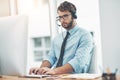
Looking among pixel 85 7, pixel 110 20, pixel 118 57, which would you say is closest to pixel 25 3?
pixel 85 7

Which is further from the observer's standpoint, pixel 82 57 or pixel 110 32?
pixel 110 32

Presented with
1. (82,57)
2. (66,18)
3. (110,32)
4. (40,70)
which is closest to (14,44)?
(40,70)

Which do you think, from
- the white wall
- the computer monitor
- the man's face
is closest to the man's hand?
the computer monitor

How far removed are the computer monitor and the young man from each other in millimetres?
334

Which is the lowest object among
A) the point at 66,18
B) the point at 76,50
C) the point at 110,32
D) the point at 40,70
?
the point at 40,70

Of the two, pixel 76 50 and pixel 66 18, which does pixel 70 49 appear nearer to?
pixel 76 50

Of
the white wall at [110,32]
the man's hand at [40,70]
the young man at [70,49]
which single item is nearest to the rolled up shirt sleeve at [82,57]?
the young man at [70,49]

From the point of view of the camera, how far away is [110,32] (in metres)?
3.17

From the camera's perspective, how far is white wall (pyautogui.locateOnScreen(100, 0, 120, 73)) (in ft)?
10.3

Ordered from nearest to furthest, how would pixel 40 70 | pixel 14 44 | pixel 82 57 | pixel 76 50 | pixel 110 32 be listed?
1. pixel 14 44
2. pixel 40 70
3. pixel 82 57
4. pixel 76 50
5. pixel 110 32

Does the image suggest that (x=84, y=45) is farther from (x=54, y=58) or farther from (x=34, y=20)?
(x=34, y=20)

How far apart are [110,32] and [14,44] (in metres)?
2.03

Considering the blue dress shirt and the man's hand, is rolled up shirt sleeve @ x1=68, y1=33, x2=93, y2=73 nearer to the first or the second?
the blue dress shirt

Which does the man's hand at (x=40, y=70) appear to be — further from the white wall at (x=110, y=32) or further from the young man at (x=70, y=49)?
the white wall at (x=110, y=32)
